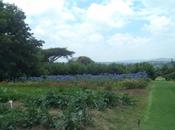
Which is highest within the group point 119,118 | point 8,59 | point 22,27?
point 22,27

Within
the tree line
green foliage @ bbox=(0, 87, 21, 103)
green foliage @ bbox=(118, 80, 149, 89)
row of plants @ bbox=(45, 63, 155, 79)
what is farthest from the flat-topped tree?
green foliage @ bbox=(0, 87, 21, 103)

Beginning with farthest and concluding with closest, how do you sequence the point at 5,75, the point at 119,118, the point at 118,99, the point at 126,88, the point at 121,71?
1. the point at 121,71
2. the point at 5,75
3. the point at 126,88
4. the point at 118,99
5. the point at 119,118

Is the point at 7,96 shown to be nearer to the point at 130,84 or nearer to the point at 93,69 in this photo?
the point at 130,84

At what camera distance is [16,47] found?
155 ft

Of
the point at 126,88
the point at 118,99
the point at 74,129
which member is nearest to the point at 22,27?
the point at 126,88

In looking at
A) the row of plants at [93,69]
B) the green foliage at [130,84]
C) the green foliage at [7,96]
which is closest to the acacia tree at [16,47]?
the row of plants at [93,69]

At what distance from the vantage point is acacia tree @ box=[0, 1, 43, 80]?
47.0 m

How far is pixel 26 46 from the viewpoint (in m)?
47.5

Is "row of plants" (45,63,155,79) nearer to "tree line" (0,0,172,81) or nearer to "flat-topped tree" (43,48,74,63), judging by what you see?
"tree line" (0,0,172,81)

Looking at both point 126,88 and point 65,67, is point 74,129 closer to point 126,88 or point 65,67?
point 126,88

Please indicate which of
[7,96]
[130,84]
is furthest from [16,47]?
[7,96]

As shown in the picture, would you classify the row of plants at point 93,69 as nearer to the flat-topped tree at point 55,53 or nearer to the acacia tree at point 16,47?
the acacia tree at point 16,47

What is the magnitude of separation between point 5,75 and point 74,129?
36858mm

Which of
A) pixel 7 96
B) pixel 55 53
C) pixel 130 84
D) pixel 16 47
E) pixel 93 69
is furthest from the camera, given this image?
pixel 55 53
